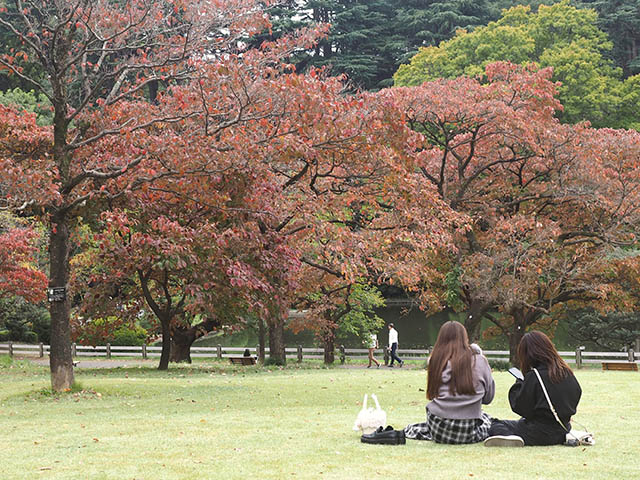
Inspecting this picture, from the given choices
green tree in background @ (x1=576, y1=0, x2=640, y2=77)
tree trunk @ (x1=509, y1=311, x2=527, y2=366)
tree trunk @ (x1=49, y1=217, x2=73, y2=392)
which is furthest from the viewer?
green tree in background @ (x1=576, y1=0, x2=640, y2=77)

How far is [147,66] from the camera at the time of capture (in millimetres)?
12938

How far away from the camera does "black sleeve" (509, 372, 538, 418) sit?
21.5 feet

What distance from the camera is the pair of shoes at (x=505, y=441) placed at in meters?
6.65

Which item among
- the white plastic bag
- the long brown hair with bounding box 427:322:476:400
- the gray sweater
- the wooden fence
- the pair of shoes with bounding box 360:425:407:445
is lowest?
the wooden fence

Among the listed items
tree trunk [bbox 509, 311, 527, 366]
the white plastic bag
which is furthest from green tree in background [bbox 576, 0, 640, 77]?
the white plastic bag

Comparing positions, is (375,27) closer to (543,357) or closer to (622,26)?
(622,26)

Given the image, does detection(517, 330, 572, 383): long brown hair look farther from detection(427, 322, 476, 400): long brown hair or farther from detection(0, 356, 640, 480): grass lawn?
detection(0, 356, 640, 480): grass lawn

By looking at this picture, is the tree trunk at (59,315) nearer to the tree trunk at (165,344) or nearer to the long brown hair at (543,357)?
the tree trunk at (165,344)

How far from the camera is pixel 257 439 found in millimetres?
7523

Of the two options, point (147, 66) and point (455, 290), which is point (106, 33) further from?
point (455, 290)

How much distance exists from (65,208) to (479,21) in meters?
45.9

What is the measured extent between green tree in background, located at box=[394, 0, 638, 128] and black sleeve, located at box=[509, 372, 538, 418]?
1372 inches

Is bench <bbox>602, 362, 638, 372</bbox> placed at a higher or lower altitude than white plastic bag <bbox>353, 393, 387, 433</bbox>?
lower

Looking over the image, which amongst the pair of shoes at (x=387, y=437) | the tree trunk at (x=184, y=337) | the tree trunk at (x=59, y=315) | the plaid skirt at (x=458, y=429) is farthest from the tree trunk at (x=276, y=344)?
the plaid skirt at (x=458, y=429)
